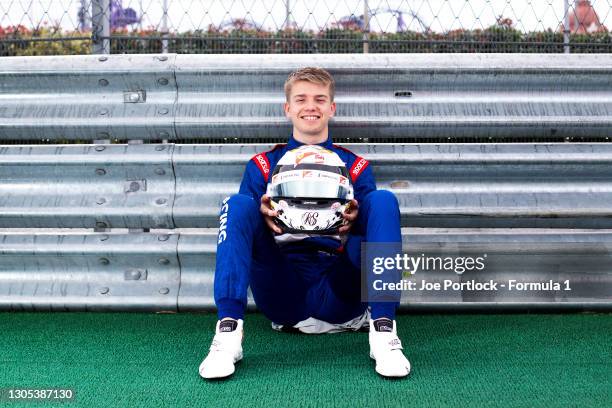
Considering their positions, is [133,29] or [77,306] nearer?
[77,306]

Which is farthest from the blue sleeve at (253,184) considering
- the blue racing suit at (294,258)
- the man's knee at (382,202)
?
the man's knee at (382,202)

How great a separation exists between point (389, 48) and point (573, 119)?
2.84 metres

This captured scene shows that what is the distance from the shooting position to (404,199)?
356 cm

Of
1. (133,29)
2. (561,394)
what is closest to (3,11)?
(133,29)

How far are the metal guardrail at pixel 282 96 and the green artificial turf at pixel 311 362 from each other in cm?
88

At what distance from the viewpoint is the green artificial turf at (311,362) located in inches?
95.2

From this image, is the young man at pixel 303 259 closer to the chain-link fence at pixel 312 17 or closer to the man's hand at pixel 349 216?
the man's hand at pixel 349 216

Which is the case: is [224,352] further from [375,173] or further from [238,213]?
[375,173]

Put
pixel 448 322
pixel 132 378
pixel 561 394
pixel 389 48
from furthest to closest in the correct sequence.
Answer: pixel 389 48 → pixel 448 322 → pixel 132 378 → pixel 561 394

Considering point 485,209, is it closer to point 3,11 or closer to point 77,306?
point 77,306

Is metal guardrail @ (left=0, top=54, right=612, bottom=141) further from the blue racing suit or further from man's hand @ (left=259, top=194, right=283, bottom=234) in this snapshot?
man's hand @ (left=259, top=194, right=283, bottom=234)

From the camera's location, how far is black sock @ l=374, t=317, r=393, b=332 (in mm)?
2824

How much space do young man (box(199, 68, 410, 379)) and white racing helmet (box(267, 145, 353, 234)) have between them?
0.21 ft

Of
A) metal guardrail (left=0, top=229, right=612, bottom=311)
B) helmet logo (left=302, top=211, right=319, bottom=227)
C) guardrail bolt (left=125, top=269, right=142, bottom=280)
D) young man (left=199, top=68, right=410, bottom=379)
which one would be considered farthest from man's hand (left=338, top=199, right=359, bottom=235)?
guardrail bolt (left=125, top=269, right=142, bottom=280)
